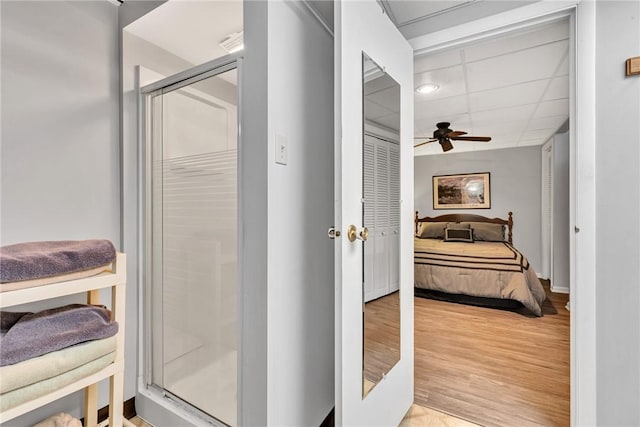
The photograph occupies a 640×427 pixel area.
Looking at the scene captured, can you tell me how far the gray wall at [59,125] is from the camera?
1.27 m

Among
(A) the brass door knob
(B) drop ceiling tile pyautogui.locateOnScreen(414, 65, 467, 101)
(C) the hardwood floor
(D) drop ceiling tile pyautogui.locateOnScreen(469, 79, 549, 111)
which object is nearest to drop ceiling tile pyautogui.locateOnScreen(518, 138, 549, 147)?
(D) drop ceiling tile pyautogui.locateOnScreen(469, 79, 549, 111)

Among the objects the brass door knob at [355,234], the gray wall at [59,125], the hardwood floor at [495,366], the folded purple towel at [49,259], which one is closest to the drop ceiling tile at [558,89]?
the hardwood floor at [495,366]

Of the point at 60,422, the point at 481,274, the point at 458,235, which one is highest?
the point at 458,235

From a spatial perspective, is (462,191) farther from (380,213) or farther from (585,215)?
(380,213)

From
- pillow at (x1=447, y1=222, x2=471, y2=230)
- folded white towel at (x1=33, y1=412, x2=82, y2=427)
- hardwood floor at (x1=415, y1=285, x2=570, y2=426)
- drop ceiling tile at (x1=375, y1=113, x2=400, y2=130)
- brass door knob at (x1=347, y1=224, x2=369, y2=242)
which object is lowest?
hardwood floor at (x1=415, y1=285, x2=570, y2=426)

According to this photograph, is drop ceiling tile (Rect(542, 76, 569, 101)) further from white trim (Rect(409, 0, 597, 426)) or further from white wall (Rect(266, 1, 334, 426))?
white wall (Rect(266, 1, 334, 426))

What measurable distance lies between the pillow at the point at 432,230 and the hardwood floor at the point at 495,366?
2288 millimetres

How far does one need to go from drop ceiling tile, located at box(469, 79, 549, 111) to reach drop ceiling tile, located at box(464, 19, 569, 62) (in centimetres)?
72

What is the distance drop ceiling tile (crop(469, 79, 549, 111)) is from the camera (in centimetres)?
266

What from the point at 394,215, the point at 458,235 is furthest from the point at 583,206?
the point at 458,235

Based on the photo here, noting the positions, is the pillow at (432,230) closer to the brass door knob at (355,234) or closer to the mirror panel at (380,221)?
the mirror panel at (380,221)

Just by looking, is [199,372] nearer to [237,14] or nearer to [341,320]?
[341,320]

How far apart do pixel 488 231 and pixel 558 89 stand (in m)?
3.04

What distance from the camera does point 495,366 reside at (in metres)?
2.21
